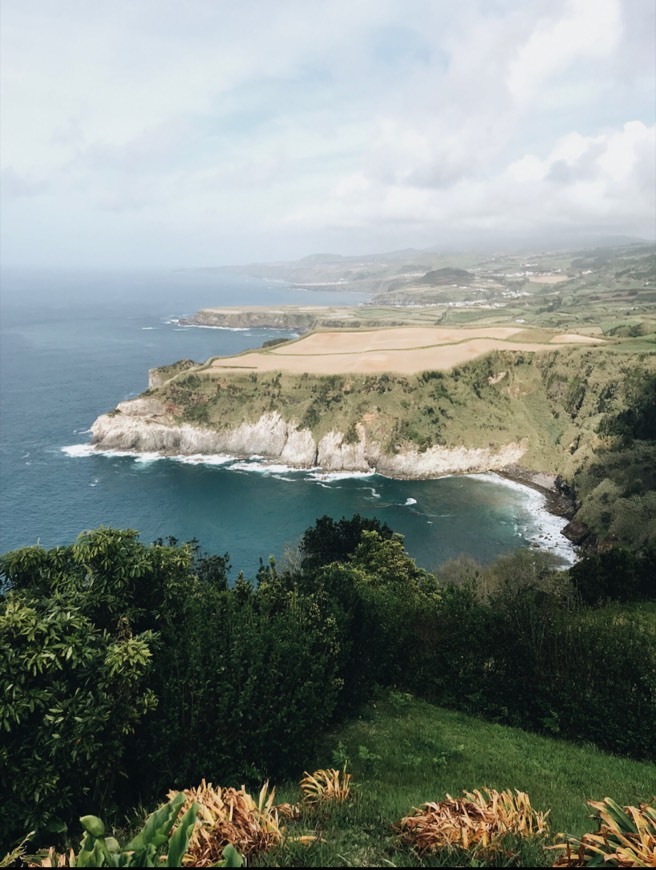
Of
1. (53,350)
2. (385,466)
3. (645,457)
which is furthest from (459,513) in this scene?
(53,350)

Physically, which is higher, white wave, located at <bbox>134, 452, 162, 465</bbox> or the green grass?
the green grass

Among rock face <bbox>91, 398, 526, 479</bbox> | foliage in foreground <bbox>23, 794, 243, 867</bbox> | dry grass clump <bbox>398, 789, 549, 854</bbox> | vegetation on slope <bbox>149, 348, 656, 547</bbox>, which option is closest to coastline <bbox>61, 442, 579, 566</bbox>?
rock face <bbox>91, 398, 526, 479</bbox>

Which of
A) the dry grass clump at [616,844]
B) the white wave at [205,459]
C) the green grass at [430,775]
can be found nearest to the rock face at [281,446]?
the white wave at [205,459]

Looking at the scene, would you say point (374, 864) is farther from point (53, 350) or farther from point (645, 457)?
point (53, 350)

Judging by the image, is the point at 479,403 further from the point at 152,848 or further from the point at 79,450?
the point at 152,848

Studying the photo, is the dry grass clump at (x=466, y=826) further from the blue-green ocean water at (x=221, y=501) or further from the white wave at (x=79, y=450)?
the white wave at (x=79, y=450)

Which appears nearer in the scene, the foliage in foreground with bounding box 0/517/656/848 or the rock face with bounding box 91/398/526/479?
the foliage in foreground with bounding box 0/517/656/848

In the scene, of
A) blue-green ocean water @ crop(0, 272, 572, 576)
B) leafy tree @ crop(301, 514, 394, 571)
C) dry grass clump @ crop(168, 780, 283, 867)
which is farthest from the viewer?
blue-green ocean water @ crop(0, 272, 572, 576)

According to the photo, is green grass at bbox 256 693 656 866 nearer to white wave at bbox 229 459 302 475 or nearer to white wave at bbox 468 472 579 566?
white wave at bbox 468 472 579 566
